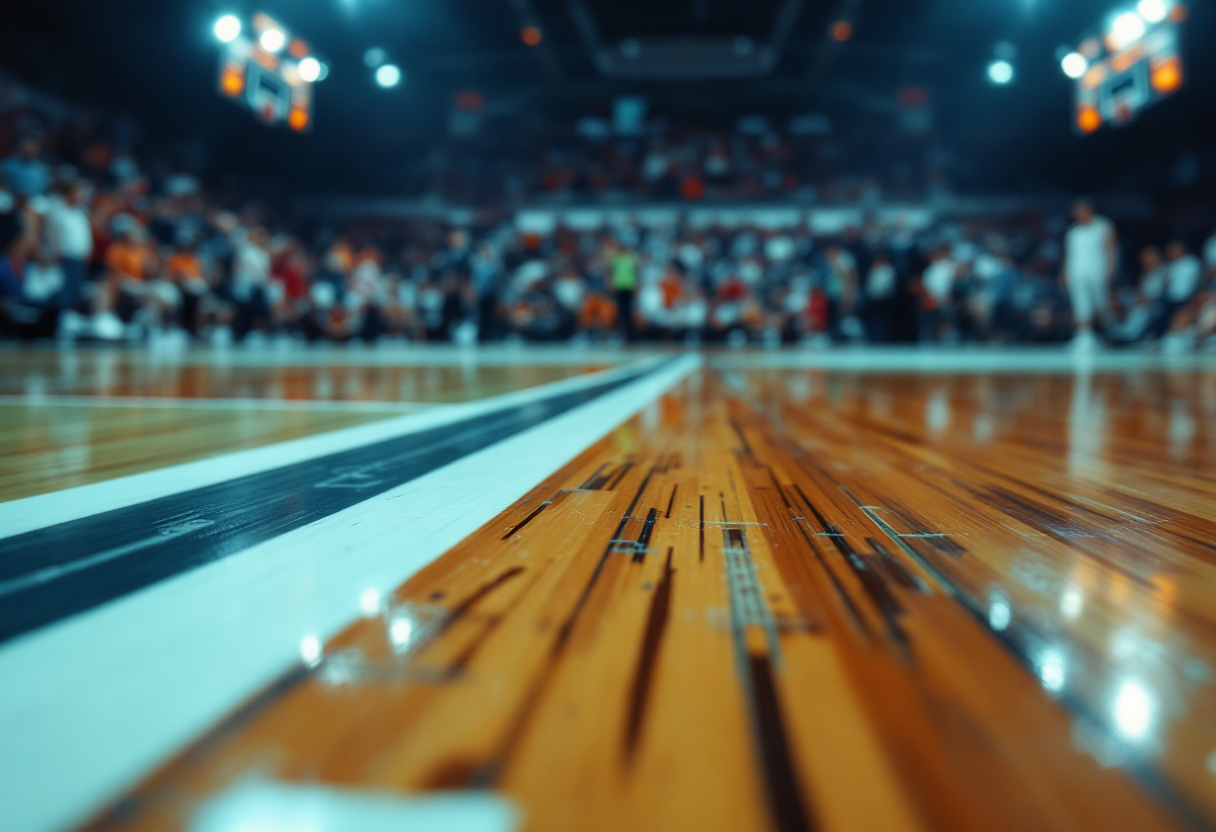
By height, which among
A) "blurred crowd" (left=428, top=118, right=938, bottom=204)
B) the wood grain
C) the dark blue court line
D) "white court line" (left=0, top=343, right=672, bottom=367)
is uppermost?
"blurred crowd" (left=428, top=118, right=938, bottom=204)

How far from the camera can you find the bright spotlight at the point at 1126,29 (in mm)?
6051

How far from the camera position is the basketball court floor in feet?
0.24

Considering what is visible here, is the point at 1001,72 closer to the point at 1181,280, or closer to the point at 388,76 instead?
the point at 1181,280

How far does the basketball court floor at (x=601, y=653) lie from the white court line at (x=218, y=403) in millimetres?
328

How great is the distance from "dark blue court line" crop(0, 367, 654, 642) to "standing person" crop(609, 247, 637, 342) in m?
4.70

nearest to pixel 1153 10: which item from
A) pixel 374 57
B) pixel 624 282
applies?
pixel 624 282

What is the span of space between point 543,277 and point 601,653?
22.1ft

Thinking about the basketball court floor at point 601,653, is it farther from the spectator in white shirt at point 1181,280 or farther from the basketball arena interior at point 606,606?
the spectator in white shirt at point 1181,280

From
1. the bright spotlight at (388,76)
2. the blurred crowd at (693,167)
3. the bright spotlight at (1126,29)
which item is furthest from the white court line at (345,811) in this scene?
the bright spotlight at (388,76)

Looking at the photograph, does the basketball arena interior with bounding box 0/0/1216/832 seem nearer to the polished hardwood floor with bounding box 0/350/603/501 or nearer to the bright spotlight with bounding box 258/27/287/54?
the polished hardwood floor with bounding box 0/350/603/501

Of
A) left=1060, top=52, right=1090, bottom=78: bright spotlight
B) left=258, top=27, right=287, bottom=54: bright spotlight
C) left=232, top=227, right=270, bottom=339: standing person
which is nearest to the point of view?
left=232, top=227, right=270, bottom=339: standing person

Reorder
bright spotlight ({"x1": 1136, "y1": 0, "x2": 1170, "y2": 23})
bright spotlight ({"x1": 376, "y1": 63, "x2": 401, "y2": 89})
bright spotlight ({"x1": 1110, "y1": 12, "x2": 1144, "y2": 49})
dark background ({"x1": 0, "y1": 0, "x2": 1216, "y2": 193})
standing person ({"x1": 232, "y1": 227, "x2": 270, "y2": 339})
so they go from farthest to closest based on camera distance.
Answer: bright spotlight ({"x1": 376, "y1": 63, "x2": 401, "y2": 89}), dark background ({"x1": 0, "y1": 0, "x2": 1216, "y2": 193}), bright spotlight ({"x1": 1110, "y1": 12, "x2": 1144, "y2": 49}), bright spotlight ({"x1": 1136, "y1": 0, "x2": 1170, "y2": 23}), standing person ({"x1": 232, "y1": 227, "x2": 270, "y2": 339})

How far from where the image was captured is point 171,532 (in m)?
0.18

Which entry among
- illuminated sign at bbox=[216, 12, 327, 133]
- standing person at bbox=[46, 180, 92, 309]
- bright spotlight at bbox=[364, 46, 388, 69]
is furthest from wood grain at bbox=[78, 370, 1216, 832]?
bright spotlight at bbox=[364, 46, 388, 69]
